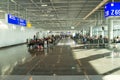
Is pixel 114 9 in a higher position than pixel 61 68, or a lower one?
higher

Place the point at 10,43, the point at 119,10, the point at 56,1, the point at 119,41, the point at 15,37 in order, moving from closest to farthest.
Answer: the point at 119,10 < the point at 56,1 < the point at 119,41 < the point at 10,43 < the point at 15,37

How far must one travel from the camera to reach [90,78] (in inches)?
324

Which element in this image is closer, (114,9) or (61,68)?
(61,68)

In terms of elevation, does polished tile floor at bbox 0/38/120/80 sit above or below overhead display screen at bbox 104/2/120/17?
below

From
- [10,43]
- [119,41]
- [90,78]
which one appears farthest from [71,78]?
[10,43]

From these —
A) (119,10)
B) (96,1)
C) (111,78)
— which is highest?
(96,1)

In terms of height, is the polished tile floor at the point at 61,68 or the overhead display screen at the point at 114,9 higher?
the overhead display screen at the point at 114,9

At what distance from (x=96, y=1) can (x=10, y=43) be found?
15.5 metres

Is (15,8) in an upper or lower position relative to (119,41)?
upper

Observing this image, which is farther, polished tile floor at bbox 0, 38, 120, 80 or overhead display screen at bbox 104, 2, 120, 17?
overhead display screen at bbox 104, 2, 120, 17

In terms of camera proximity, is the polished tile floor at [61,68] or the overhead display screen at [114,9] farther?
the overhead display screen at [114,9]

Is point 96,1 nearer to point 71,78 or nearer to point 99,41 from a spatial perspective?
point 99,41

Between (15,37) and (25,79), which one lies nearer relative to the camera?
(25,79)

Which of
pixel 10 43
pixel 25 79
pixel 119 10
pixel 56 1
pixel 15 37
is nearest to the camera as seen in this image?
pixel 25 79
